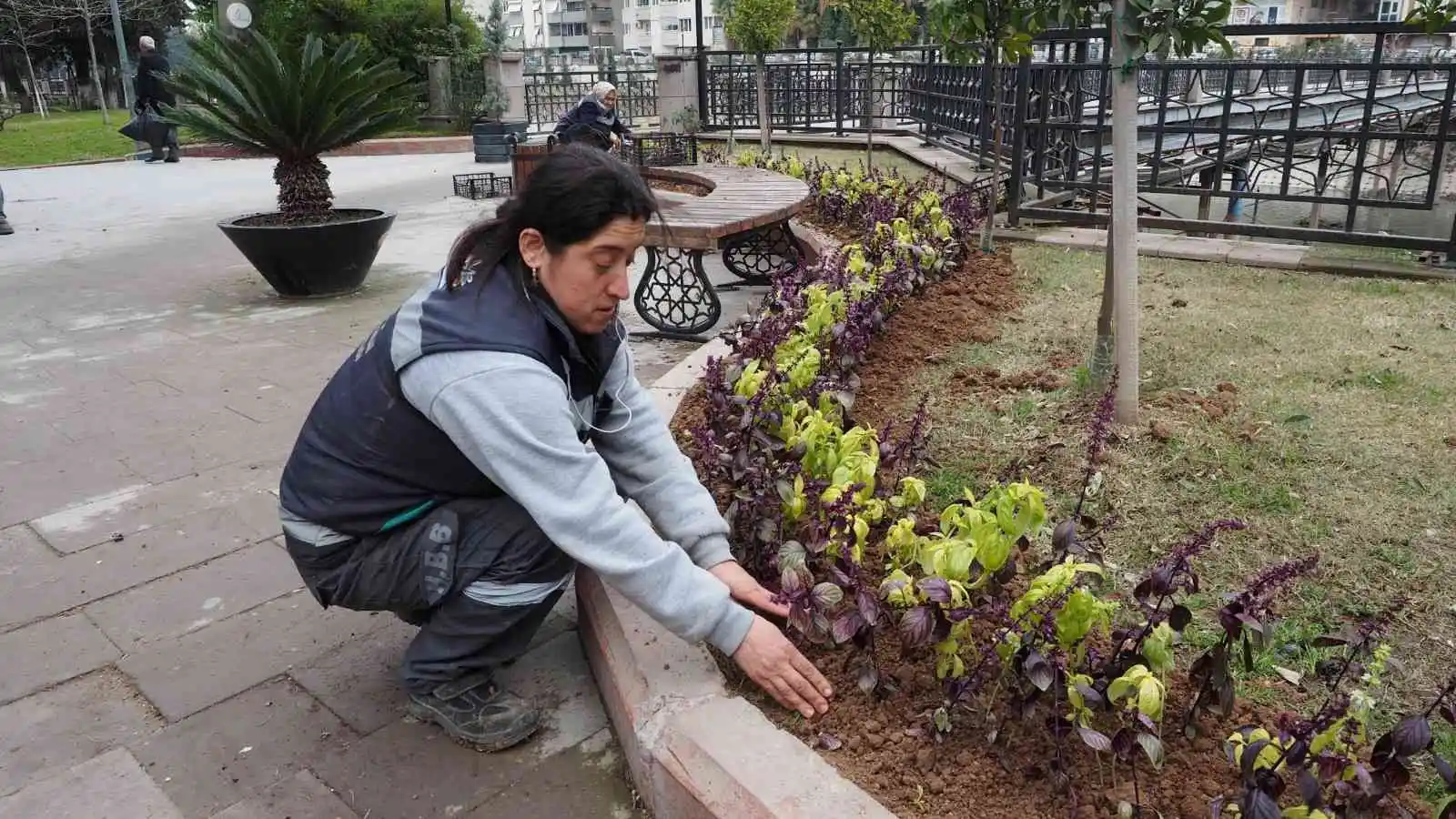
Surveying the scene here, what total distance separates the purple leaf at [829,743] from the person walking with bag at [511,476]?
0.07 m

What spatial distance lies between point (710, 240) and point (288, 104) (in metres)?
3.02

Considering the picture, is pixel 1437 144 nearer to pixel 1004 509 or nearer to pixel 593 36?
pixel 1004 509

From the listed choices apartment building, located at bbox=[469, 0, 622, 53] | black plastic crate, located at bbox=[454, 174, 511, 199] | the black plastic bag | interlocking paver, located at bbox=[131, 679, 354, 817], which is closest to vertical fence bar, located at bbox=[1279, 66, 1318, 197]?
interlocking paver, located at bbox=[131, 679, 354, 817]

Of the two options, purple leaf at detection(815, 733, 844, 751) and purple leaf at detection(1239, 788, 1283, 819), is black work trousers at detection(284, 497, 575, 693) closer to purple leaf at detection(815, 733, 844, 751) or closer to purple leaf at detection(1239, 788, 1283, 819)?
purple leaf at detection(815, 733, 844, 751)

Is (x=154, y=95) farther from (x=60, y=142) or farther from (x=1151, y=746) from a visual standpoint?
(x=1151, y=746)

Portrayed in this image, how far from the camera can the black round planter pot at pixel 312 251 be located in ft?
20.1

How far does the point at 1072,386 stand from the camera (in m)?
3.71

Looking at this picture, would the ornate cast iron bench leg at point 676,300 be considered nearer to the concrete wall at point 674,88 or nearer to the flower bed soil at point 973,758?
the flower bed soil at point 973,758

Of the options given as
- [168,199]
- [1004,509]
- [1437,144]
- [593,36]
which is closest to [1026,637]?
[1004,509]

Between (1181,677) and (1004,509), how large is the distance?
53 cm

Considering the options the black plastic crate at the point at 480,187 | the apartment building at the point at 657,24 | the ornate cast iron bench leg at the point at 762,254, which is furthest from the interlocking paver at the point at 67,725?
the apartment building at the point at 657,24

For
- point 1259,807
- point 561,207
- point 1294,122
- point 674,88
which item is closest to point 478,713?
point 561,207

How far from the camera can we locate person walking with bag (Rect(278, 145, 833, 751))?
6.18ft

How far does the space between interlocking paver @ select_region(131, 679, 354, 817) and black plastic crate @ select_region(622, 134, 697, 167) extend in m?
8.64
